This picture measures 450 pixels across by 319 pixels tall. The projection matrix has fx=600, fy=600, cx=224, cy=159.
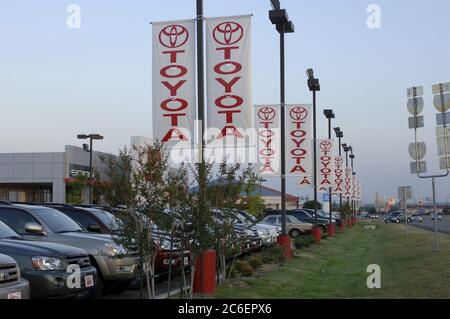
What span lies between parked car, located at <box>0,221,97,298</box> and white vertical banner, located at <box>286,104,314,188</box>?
1305cm

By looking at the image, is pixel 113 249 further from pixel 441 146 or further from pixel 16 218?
pixel 441 146

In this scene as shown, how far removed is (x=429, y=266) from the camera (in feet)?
52.0

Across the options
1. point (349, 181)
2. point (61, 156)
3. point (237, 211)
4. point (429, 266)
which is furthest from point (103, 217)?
point (61, 156)

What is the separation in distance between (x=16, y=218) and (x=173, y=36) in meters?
4.49

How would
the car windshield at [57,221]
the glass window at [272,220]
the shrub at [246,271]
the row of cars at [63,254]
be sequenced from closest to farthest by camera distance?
the row of cars at [63,254] → the car windshield at [57,221] → the shrub at [246,271] → the glass window at [272,220]

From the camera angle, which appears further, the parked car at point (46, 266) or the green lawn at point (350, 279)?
the green lawn at point (350, 279)

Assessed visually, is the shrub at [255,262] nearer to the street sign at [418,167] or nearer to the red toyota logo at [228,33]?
the red toyota logo at [228,33]

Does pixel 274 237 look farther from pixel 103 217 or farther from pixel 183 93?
pixel 183 93

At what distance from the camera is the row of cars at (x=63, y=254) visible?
824 cm

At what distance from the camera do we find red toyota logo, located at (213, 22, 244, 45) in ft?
37.6

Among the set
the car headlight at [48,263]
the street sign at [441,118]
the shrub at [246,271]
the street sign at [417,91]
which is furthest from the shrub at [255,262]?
the street sign at [417,91]

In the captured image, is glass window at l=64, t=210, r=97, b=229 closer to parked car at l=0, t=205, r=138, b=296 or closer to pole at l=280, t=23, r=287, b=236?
parked car at l=0, t=205, r=138, b=296

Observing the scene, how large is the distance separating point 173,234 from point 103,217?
3.67 m

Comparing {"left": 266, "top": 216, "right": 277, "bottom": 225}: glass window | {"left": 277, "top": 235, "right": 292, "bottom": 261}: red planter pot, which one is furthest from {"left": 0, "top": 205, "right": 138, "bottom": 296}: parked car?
{"left": 266, "top": 216, "right": 277, "bottom": 225}: glass window
